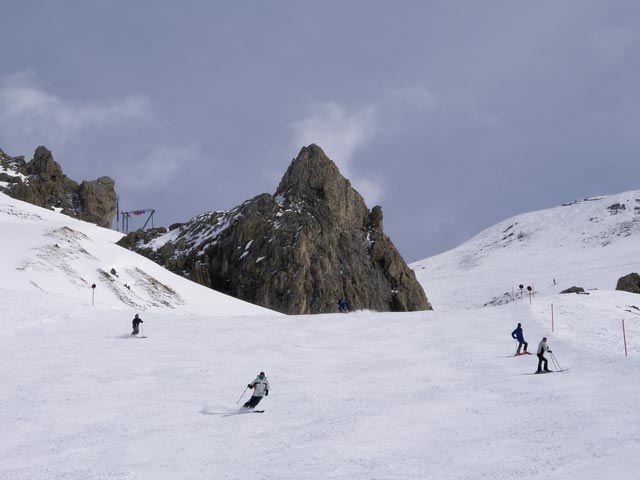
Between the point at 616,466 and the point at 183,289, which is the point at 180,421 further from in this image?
the point at 183,289

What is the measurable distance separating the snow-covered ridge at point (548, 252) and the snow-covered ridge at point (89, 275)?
55345mm

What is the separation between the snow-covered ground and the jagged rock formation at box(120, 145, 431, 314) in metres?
31.3

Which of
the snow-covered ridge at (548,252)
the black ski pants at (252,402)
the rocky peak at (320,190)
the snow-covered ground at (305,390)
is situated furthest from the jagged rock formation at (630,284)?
the black ski pants at (252,402)

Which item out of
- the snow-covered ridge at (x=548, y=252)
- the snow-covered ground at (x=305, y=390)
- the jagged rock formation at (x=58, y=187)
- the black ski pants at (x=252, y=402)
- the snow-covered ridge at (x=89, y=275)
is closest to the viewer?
the snow-covered ground at (x=305, y=390)

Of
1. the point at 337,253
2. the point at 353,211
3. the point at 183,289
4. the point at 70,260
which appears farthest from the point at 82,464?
the point at 353,211

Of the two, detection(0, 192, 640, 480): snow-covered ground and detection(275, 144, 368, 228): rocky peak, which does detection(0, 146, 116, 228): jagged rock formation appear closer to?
detection(275, 144, 368, 228): rocky peak

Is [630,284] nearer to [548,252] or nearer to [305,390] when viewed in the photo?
[305,390]

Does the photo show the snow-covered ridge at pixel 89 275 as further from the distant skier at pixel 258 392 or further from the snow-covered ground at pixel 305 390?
the distant skier at pixel 258 392

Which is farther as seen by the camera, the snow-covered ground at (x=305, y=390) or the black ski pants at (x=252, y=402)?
the black ski pants at (x=252, y=402)

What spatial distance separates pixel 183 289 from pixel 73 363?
101 ft

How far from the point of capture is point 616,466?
11.2 metres

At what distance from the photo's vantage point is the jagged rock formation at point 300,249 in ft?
251

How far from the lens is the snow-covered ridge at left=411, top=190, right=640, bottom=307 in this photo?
349 ft

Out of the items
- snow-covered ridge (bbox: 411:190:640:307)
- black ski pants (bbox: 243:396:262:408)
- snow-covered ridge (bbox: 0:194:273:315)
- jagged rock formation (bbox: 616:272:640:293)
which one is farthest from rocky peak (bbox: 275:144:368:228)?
black ski pants (bbox: 243:396:262:408)
